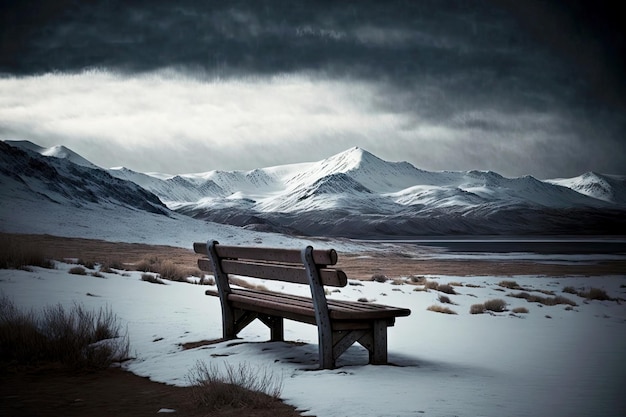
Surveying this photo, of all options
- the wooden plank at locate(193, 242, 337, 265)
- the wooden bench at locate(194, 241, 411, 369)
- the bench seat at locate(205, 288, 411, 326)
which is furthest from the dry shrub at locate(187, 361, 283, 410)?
the wooden plank at locate(193, 242, 337, 265)

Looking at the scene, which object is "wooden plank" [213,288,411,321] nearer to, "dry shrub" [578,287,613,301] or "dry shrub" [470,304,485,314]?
"dry shrub" [470,304,485,314]

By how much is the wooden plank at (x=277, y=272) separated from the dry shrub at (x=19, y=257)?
592 cm

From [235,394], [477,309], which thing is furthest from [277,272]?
[477,309]

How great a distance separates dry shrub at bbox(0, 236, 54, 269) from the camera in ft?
39.5

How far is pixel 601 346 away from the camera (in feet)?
25.2

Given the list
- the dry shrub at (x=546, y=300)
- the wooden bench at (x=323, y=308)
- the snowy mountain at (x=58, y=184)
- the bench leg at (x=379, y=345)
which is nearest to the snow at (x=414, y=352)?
the bench leg at (x=379, y=345)

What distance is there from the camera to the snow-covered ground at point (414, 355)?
468 cm

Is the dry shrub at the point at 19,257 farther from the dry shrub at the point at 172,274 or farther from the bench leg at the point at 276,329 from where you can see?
the bench leg at the point at 276,329

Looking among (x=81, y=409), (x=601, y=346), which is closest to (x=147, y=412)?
(x=81, y=409)

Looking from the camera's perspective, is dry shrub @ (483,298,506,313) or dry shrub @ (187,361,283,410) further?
dry shrub @ (483,298,506,313)

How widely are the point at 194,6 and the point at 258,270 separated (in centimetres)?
1165

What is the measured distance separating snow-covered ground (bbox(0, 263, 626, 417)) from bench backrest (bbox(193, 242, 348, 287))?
81cm

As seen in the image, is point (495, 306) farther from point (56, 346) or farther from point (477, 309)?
point (56, 346)

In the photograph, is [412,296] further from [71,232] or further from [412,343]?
[71,232]
